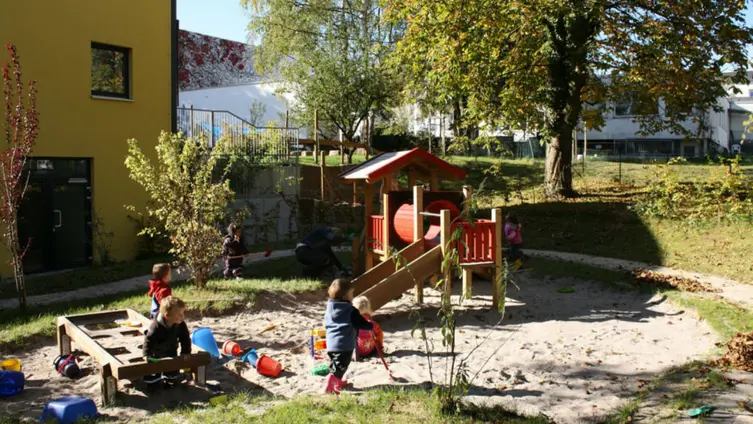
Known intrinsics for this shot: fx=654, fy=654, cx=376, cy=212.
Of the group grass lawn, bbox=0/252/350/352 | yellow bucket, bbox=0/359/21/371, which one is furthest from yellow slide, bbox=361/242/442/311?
yellow bucket, bbox=0/359/21/371

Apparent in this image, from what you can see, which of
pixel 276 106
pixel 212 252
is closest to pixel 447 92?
pixel 212 252

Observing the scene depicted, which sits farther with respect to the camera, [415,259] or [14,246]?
[415,259]

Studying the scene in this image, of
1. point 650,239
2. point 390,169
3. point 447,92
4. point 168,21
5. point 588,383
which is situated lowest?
point 588,383

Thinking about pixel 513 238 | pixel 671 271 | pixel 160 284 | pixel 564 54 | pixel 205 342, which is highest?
pixel 564 54

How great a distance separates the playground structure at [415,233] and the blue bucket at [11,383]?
4.90 meters

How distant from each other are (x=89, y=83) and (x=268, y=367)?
1165cm

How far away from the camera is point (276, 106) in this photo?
136 ft

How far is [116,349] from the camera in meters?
7.59

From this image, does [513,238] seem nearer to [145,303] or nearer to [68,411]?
[145,303]

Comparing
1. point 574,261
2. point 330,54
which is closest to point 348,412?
point 574,261

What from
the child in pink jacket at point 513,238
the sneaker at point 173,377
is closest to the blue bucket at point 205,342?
the sneaker at point 173,377

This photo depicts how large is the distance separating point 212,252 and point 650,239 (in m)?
11.1

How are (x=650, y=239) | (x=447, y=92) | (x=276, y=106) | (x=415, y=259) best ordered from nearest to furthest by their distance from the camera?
(x=415, y=259) < (x=650, y=239) < (x=447, y=92) < (x=276, y=106)

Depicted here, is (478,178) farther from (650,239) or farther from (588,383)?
(588,383)
